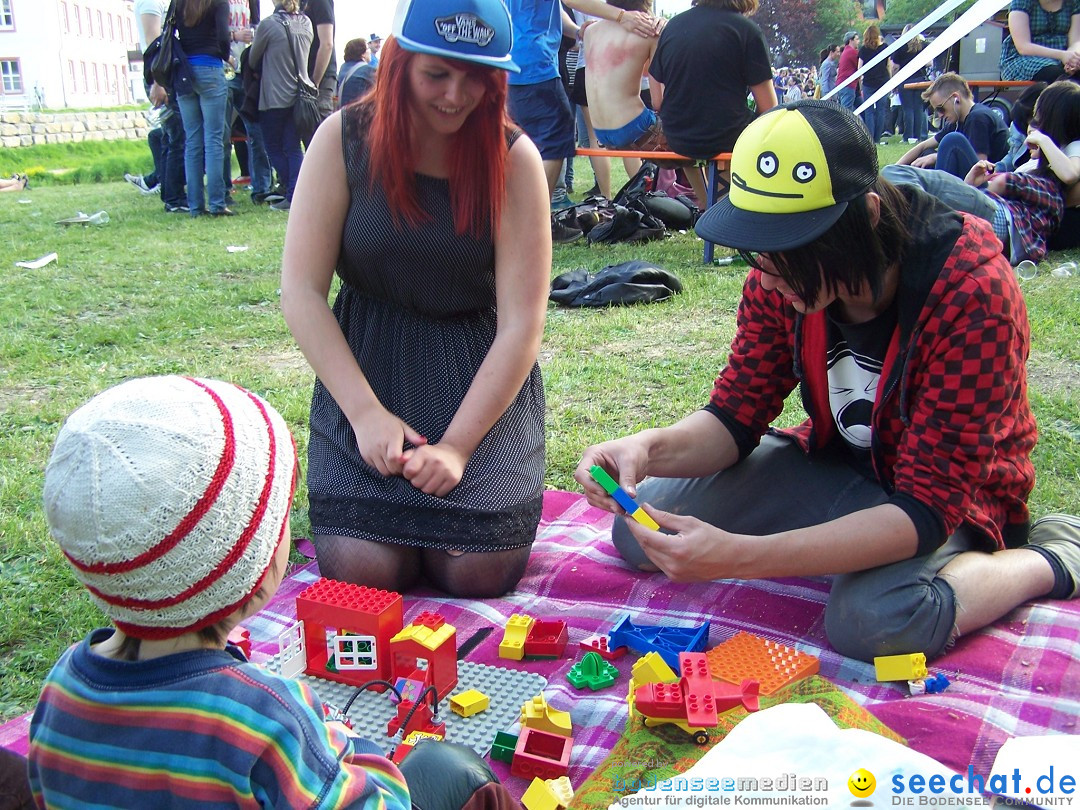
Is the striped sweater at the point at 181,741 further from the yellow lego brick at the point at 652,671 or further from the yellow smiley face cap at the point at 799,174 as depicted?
the yellow smiley face cap at the point at 799,174

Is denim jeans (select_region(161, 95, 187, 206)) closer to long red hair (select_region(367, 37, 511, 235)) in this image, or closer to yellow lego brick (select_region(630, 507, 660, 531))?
long red hair (select_region(367, 37, 511, 235))

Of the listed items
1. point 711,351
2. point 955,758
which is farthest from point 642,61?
point 955,758

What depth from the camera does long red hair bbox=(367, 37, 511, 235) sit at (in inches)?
85.2

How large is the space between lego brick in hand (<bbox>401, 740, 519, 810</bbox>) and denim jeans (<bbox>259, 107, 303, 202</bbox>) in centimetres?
753

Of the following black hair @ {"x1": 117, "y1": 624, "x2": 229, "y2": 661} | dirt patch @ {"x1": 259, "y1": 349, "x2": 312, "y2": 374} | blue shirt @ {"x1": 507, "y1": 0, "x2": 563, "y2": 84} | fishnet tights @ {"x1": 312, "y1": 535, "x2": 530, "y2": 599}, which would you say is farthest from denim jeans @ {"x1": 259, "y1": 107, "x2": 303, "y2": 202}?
black hair @ {"x1": 117, "y1": 624, "x2": 229, "y2": 661}

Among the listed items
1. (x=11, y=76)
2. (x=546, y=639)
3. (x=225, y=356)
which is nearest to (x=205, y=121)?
(x=225, y=356)

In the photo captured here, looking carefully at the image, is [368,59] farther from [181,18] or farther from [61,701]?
[61,701]

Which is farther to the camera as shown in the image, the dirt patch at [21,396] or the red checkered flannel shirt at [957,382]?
the dirt patch at [21,396]

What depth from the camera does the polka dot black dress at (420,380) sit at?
224 centimetres

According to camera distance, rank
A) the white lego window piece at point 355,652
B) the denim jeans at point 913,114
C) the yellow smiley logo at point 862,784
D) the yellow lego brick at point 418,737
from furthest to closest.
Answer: the denim jeans at point 913,114
the white lego window piece at point 355,652
the yellow lego brick at point 418,737
the yellow smiley logo at point 862,784

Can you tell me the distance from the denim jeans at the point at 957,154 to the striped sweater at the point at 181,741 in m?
5.96

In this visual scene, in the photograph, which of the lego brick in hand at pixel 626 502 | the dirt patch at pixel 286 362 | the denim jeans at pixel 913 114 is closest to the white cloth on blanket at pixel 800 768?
the lego brick in hand at pixel 626 502

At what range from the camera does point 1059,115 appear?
5.20 m

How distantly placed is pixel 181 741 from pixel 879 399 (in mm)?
1467
